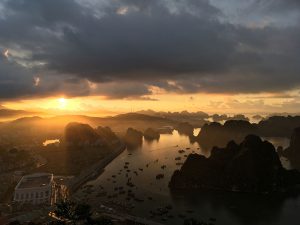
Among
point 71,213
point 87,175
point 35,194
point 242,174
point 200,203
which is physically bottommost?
point 200,203

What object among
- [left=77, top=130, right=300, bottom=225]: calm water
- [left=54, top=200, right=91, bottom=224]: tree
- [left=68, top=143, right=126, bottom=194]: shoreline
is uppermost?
[left=54, top=200, right=91, bottom=224]: tree

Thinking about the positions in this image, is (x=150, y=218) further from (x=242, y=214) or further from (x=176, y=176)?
(x=176, y=176)

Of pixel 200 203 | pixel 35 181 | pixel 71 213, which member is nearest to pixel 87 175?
pixel 35 181

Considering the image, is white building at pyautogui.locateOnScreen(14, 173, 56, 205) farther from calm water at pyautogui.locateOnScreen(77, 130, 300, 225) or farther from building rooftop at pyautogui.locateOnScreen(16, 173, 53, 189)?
calm water at pyautogui.locateOnScreen(77, 130, 300, 225)

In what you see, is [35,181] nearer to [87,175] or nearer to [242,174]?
[87,175]

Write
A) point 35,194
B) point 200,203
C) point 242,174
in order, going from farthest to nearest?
point 242,174, point 200,203, point 35,194

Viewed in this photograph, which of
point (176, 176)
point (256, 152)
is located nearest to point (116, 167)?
point (176, 176)

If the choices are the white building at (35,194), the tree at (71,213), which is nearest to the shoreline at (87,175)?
the white building at (35,194)

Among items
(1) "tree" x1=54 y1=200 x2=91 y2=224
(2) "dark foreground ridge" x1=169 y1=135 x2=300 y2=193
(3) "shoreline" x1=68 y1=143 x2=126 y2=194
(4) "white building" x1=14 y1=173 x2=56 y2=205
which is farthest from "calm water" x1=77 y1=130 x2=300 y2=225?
(1) "tree" x1=54 y1=200 x2=91 y2=224

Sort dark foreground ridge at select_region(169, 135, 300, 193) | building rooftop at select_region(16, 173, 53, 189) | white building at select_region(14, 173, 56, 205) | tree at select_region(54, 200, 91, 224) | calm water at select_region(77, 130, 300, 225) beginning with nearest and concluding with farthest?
1. tree at select_region(54, 200, 91, 224)
2. calm water at select_region(77, 130, 300, 225)
3. white building at select_region(14, 173, 56, 205)
4. building rooftop at select_region(16, 173, 53, 189)
5. dark foreground ridge at select_region(169, 135, 300, 193)

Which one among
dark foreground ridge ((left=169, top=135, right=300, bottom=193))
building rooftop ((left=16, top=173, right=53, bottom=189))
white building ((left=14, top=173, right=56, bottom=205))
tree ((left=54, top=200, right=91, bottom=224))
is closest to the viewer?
tree ((left=54, top=200, right=91, bottom=224))

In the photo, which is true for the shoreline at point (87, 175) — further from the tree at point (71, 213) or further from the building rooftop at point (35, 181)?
the tree at point (71, 213)
